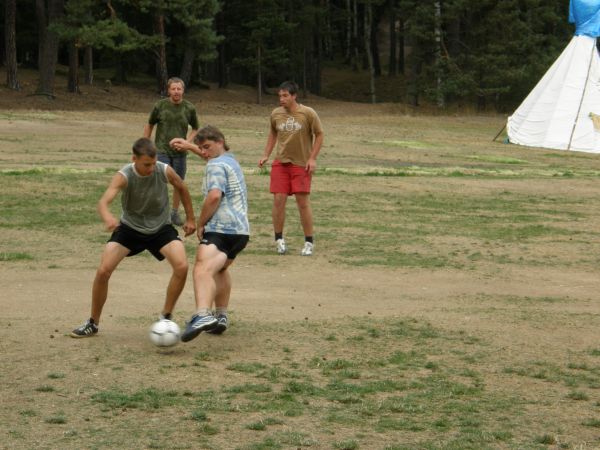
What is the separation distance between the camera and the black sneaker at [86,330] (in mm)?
8250

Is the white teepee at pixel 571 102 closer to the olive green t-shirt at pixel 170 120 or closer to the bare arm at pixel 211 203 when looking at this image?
the olive green t-shirt at pixel 170 120

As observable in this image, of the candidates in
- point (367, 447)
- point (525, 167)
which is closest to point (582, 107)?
point (525, 167)

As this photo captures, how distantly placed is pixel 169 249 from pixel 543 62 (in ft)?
158

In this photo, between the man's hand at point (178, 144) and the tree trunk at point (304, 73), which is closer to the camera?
Answer: the man's hand at point (178, 144)

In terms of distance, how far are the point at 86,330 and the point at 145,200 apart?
1007 millimetres

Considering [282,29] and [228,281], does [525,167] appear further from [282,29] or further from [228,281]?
[282,29]

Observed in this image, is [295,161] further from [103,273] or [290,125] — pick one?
[103,273]

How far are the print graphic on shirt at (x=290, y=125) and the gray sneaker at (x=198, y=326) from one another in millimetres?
5266

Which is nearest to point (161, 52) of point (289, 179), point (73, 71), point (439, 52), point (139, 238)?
point (73, 71)

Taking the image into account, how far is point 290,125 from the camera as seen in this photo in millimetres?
12883

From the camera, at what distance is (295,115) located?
12.9 m

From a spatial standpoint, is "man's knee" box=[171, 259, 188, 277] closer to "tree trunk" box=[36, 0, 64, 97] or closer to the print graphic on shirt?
the print graphic on shirt

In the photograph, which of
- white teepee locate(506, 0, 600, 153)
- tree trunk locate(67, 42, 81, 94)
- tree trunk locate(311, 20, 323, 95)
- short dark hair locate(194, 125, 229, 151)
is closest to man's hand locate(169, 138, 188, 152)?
short dark hair locate(194, 125, 229, 151)

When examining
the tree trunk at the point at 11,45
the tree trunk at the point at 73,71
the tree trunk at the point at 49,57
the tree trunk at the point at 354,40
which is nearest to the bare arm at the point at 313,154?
the tree trunk at the point at 49,57
